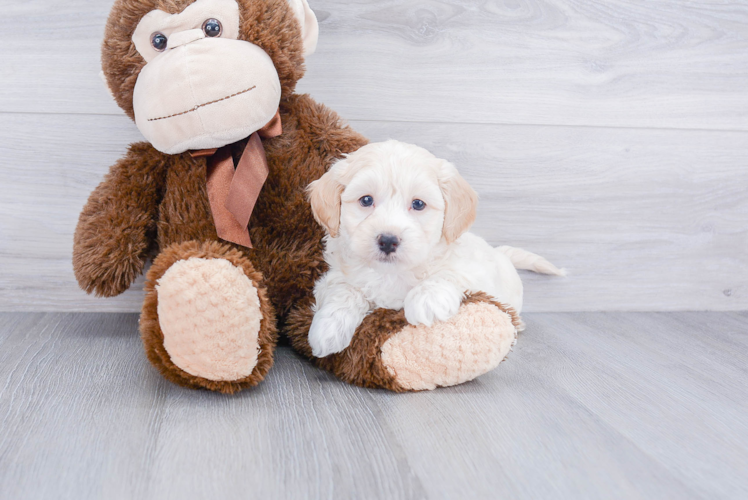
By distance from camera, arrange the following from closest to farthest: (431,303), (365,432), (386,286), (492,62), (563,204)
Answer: (365,432) → (431,303) → (386,286) → (492,62) → (563,204)

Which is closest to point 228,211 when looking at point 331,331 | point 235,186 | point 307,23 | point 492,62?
point 235,186

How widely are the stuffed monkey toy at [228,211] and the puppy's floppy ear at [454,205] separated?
0.13 metres

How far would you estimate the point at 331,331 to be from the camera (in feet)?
3.23

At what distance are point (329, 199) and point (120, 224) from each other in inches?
17.2

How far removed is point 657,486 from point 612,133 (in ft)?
3.34

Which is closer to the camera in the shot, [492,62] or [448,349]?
[448,349]

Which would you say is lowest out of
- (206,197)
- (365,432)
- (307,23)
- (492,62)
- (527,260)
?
(527,260)

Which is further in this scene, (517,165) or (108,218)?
(517,165)

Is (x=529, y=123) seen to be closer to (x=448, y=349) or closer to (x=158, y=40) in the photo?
(x=448, y=349)

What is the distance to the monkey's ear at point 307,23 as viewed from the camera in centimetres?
109

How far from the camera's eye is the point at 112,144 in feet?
4.43

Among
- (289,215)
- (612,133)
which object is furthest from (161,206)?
(612,133)

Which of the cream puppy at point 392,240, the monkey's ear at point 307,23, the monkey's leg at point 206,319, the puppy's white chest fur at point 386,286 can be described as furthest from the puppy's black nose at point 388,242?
the monkey's ear at point 307,23

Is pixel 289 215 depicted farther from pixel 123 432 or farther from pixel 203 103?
pixel 123 432
